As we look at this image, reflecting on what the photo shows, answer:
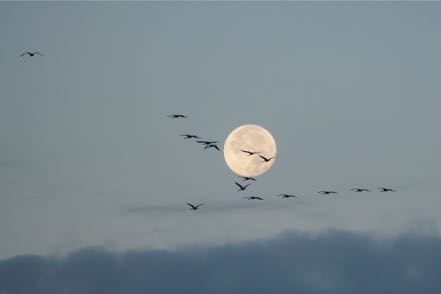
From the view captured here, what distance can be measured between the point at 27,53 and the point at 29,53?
3.36 feet

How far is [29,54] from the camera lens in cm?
19988

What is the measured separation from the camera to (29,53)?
199750 millimetres

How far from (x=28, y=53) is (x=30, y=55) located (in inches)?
29.1

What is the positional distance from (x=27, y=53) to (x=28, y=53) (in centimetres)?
51

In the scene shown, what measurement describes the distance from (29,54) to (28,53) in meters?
0.65

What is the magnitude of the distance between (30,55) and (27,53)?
0.70m

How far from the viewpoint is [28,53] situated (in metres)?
199

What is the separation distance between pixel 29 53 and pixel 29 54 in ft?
0.74

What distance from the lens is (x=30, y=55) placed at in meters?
199

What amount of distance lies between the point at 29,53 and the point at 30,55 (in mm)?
1062
